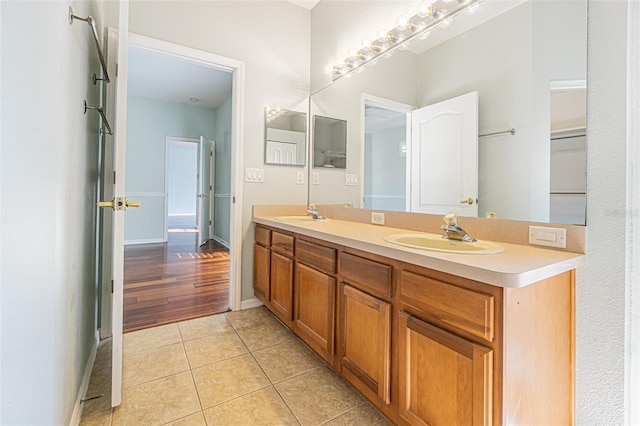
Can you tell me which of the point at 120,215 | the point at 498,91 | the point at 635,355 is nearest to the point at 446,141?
the point at 498,91

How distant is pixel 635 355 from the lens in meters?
0.94

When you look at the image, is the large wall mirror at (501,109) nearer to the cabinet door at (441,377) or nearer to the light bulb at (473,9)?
the light bulb at (473,9)

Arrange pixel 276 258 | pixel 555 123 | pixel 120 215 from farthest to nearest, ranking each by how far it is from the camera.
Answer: pixel 276 258 < pixel 120 215 < pixel 555 123

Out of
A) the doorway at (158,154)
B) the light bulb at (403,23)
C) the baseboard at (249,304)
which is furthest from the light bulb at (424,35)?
the doorway at (158,154)

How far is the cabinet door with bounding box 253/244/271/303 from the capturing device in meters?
2.22

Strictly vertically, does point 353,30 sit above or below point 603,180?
above

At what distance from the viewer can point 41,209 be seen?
31.7 inches

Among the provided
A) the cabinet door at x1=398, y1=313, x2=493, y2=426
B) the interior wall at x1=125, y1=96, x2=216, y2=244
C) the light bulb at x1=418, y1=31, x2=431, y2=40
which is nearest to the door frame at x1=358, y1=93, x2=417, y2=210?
the light bulb at x1=418, y1=31, x2=431, y2=40

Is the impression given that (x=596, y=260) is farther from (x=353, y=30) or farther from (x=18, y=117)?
(x=353, y=30)

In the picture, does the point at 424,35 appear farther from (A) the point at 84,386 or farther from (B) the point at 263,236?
(A) the point at 84,386

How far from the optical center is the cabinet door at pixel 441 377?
81 centimetres

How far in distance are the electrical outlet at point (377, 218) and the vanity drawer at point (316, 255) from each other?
0.56m

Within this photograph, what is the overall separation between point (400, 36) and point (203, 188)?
4.77 meters

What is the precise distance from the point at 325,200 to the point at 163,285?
6.38 ft
